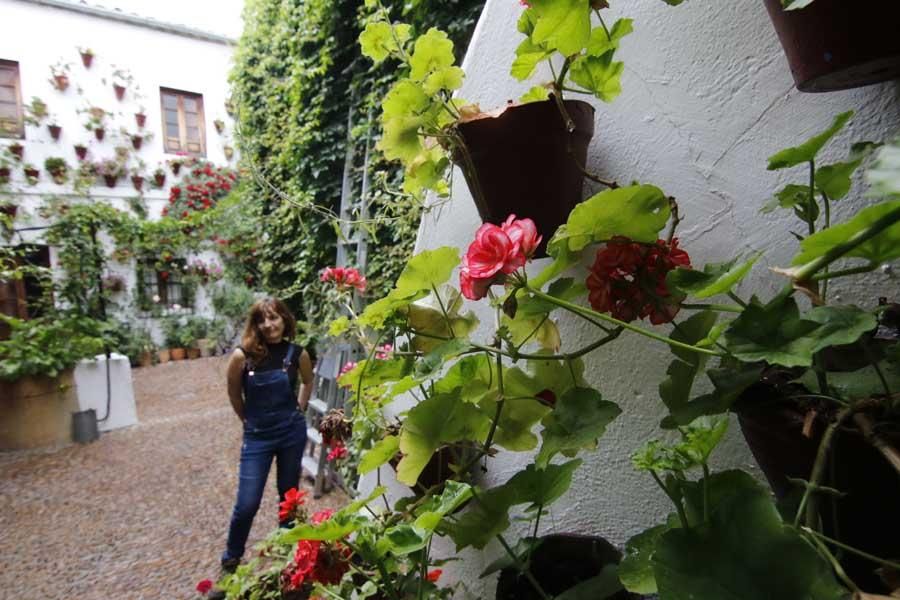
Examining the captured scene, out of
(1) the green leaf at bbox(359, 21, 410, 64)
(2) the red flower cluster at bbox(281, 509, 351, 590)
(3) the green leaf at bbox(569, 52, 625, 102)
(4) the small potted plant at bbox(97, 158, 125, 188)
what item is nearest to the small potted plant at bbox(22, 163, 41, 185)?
(4) the small potted plant at bbox(97, 158, 125, 188)

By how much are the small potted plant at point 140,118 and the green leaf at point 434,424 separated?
27.5 ft

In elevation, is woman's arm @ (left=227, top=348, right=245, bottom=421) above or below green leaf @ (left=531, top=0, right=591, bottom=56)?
below

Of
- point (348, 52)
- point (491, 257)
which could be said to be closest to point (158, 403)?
point (348, 52)

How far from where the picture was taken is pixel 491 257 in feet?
2.01

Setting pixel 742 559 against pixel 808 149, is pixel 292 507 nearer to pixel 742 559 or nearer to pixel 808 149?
pixel 742 559

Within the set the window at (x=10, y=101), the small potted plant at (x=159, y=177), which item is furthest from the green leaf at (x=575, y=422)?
the window at (x=10, y=101)

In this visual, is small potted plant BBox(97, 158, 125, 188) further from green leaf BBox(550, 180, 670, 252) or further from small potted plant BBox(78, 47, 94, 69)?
green leaf BBox(550, 180, 670, 252)

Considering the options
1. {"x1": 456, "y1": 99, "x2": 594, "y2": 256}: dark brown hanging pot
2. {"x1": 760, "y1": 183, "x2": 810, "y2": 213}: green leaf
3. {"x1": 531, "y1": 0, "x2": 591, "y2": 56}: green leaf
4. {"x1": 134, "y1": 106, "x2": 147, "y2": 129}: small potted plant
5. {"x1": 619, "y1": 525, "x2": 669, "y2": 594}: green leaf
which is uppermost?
{"x1": 134, "y1": 106, "x2": 147, "y2": 129}: small potted plant

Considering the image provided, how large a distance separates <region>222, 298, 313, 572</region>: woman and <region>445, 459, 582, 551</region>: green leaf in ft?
6.27

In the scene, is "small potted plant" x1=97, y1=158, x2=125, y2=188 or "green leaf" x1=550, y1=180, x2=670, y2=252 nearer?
"green leaf" x1=550, y1=180, x2=670, y2=252

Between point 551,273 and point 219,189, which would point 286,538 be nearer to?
point 551,273

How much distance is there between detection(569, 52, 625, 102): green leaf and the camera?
2.31ft

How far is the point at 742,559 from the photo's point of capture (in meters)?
0.38

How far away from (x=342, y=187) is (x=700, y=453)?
2984 millimetres
